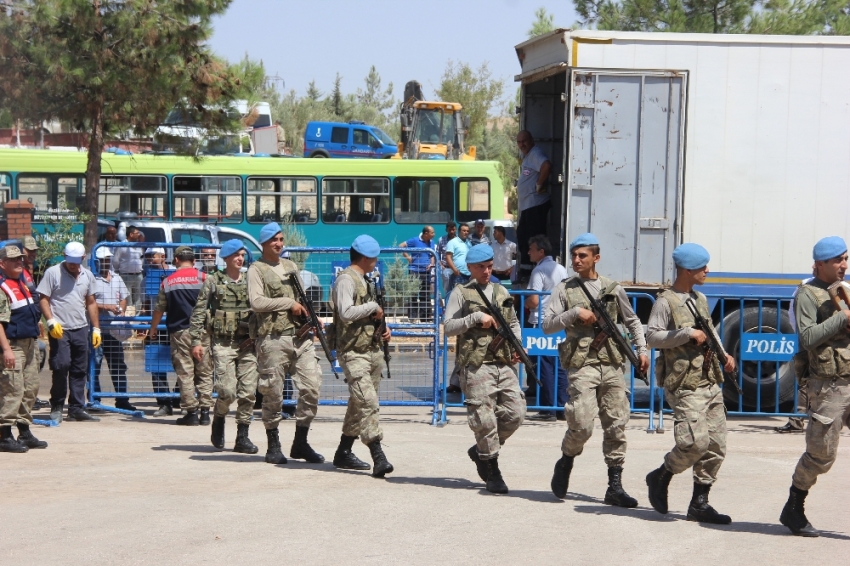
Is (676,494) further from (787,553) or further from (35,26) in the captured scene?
(35,26)

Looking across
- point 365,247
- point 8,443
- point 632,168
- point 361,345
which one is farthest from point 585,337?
point 8,443

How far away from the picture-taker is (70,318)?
1012 cm

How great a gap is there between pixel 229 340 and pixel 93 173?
8.51 meters

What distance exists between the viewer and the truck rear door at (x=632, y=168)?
34.7 feet

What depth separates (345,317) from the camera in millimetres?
7660

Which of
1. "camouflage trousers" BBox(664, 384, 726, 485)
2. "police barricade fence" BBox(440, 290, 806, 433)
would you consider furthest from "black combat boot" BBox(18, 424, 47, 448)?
"camouflage trousers" BBox(664, 384, 726, 485)

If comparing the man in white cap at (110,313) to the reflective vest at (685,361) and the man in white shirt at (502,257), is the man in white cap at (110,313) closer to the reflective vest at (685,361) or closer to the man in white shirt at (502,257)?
the reflective vest at (685,361)

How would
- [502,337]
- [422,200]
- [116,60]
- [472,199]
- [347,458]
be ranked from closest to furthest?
1. [502,337]
2. [347,458]
3. [116,60]
4. [422,200]
5. [472,199]

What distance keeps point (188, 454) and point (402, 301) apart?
9.85 feet

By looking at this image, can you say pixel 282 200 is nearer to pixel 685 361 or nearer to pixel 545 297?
pixel 545 297

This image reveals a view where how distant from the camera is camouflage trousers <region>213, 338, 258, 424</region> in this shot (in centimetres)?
870

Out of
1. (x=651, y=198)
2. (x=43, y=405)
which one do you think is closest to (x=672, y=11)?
(x=651, y=198)

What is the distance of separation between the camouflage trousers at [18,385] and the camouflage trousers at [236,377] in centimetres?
149

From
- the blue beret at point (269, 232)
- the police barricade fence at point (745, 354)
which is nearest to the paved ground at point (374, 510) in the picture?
the police barricade fence at point (745, 354)
